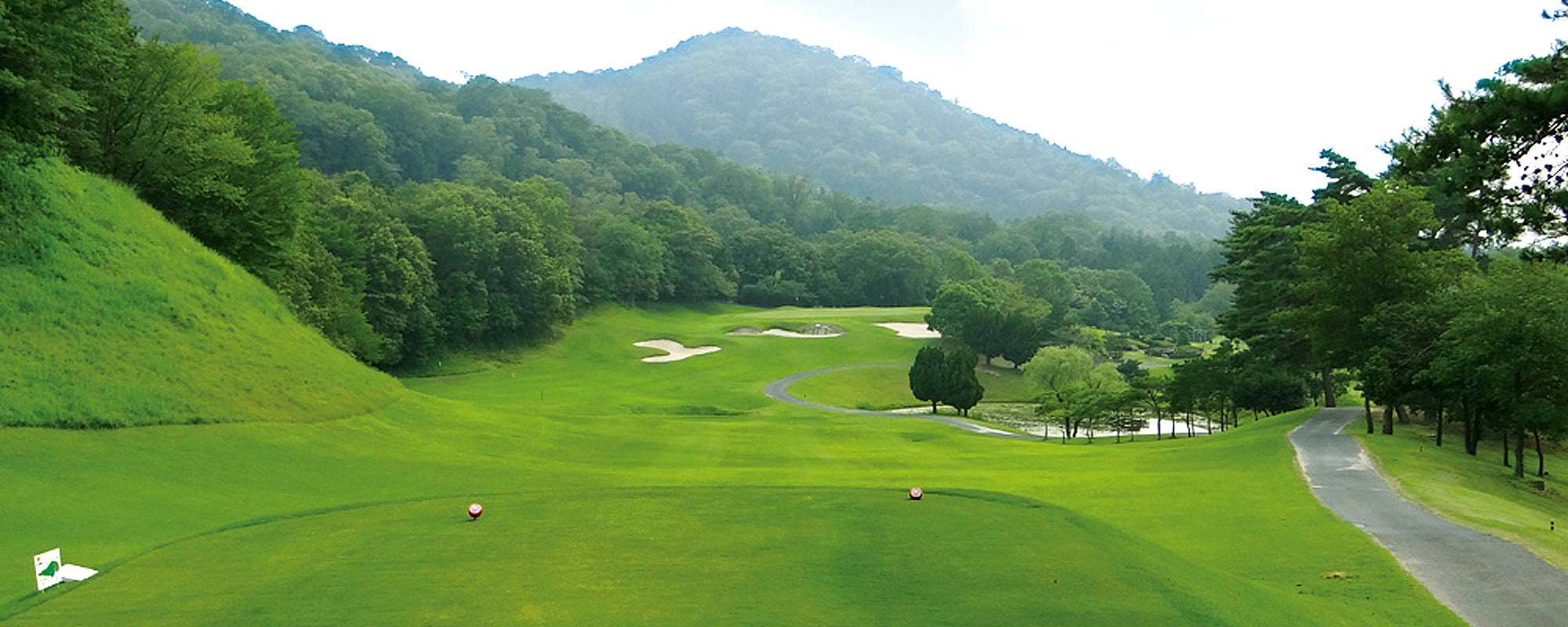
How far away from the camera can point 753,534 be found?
12.5 m

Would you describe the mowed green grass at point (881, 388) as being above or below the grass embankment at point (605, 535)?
below

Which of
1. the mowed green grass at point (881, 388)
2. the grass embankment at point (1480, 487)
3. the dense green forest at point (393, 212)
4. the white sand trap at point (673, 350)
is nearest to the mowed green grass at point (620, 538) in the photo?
the grass embankment at point (1480, 487)

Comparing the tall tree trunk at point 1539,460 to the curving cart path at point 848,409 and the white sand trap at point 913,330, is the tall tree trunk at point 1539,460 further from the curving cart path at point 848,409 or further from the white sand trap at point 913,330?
the white sand trap at point 913,330

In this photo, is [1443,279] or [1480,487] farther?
[1443,279]

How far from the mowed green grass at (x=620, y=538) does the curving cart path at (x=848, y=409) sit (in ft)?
76.0

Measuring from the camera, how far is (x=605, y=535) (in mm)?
12469

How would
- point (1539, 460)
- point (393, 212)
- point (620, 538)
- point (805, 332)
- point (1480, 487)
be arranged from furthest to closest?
point (805, 332)
point (393, 212)
point (1539, 460)
point (1480, 487)
point (620, 538)

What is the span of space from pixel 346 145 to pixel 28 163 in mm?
135501

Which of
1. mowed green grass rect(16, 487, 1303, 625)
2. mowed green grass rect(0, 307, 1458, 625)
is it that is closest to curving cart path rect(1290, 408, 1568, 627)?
mowed green grass rect(0, 307, 1458, 625)

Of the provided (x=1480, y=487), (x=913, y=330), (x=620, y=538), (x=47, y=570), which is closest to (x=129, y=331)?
(x=47, y=570)

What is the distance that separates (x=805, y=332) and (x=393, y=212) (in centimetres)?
4155

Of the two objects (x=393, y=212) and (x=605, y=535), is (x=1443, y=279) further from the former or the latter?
(x=393, y=212)

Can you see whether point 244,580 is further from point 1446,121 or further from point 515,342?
point 515,342

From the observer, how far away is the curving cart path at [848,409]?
5347 cm
